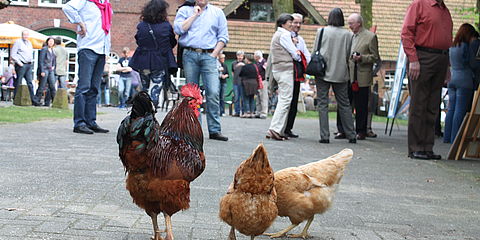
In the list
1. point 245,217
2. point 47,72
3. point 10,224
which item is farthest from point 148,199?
point 47,72

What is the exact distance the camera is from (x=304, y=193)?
430 cm

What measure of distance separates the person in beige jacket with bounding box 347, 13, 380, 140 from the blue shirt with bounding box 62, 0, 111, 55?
462 centimetres

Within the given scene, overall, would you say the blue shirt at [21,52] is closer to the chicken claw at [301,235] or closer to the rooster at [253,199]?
the chicken claw at [301,235]

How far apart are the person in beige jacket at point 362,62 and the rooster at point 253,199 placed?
788 cm

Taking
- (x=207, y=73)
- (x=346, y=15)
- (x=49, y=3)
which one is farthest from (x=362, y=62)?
(x=49, y=3)

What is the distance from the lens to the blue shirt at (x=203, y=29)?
913 cm

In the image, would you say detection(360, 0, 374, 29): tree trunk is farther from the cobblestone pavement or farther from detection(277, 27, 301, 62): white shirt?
the cobblestone pavement

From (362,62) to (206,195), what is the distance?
686 centimetres

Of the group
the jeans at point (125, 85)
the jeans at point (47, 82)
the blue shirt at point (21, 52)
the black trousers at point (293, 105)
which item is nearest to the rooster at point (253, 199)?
the black trousers at point (293, 105)

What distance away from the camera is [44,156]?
22.5 feet

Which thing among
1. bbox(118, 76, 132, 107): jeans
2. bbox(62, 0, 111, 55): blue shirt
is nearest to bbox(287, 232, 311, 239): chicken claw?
bbox(62, 0, 111, 55): blue shirt

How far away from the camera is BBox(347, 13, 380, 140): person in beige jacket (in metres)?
11.4

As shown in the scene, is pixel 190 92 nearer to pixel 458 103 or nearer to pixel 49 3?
pixel 458 103

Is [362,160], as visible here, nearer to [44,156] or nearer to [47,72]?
[44,156]
